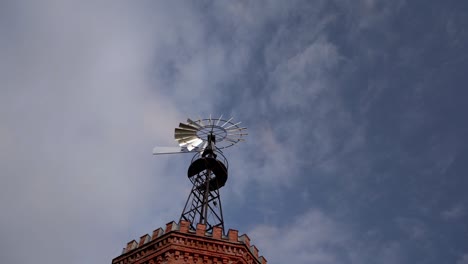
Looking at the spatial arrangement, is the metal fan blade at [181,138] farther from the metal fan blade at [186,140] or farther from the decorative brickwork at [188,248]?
the decorative brickwork at [188,248]

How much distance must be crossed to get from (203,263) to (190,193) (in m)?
8.36

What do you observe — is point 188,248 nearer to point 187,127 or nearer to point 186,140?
point 186,140

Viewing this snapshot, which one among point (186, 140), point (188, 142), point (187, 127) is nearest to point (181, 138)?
point (186, 140)

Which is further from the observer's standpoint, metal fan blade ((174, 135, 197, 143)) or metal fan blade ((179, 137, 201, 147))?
metal fan blade ((174, 135, 197, 143))

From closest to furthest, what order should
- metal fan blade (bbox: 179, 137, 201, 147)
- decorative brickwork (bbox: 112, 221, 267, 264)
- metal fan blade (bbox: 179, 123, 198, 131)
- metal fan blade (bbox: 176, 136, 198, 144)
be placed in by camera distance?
decorative brickwork (bbox: 112, 221, 267, 264) → metal fan blade (bbox: 179, 137, 201, 147) → metal fan blade (bbox: 176, 136, 198, 144) → metal fan blade (bbox: 179, 123, 198, 131)

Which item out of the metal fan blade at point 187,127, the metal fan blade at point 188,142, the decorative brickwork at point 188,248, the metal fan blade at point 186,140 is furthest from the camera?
the metal fan blade at point 187,127

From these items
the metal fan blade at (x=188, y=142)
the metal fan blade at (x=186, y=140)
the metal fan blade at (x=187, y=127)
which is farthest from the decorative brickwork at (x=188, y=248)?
the metal fan blade at (x=187, y=127)

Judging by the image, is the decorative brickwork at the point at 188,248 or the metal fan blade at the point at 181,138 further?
the metal fan blade at the point at 181,138

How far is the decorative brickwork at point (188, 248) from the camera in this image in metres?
25.6

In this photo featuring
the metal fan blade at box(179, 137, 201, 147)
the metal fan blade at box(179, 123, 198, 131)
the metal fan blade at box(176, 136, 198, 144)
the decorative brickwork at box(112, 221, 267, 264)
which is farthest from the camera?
the metal fan blade at box(179, 123, 198, 131)

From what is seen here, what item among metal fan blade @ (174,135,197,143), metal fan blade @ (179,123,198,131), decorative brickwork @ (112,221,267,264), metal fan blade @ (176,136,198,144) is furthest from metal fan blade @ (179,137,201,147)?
decorative brickwork @ (112,221,267,264)

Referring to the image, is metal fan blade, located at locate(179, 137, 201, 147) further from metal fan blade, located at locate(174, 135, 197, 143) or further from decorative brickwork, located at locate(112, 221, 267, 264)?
decorative brickwork, located at locate(112, 221, 267, 264)

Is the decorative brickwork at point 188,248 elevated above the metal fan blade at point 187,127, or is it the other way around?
the metal fan blade at point 187,127

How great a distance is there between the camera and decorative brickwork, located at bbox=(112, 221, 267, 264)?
1009 inches
